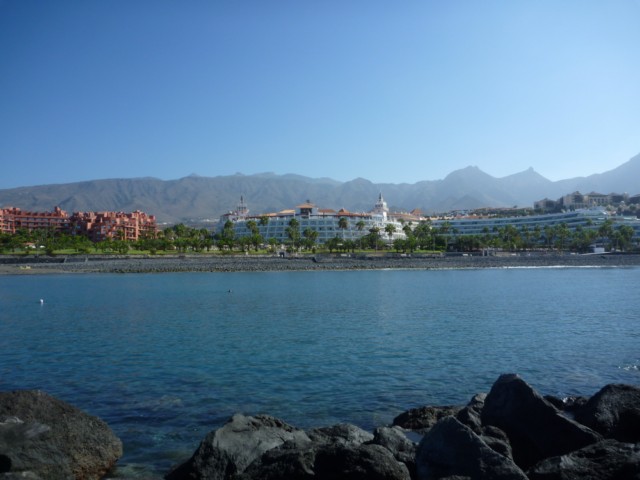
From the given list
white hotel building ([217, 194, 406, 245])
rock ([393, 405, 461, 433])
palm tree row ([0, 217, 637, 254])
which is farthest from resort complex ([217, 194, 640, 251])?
rock ([393, 405, 461, 433])

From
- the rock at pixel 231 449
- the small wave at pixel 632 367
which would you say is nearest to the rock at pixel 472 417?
the rock at pixel 231 449

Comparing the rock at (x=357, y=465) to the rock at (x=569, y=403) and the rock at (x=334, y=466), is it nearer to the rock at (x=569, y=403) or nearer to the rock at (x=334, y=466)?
the rock at (x=334, y=466)

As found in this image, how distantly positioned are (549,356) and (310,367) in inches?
293

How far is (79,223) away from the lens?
13725cm

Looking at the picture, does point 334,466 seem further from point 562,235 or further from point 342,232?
point 342,232

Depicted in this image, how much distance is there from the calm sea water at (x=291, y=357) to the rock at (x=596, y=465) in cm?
477

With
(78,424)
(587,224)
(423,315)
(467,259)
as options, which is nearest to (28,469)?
(78,424)

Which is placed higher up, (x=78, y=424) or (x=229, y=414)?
(x=78, y=424)

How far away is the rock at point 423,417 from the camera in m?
9.58

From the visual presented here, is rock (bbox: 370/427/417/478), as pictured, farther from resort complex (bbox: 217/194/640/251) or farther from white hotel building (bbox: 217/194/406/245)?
white hotel building (bbox: 217/194/406/245)

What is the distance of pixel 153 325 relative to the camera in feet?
83.3

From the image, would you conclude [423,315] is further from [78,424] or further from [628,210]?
[628,210]

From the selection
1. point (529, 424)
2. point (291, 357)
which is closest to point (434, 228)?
point (291, 357)

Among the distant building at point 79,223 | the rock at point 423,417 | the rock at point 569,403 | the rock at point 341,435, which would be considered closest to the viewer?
the rock at point 341,435
